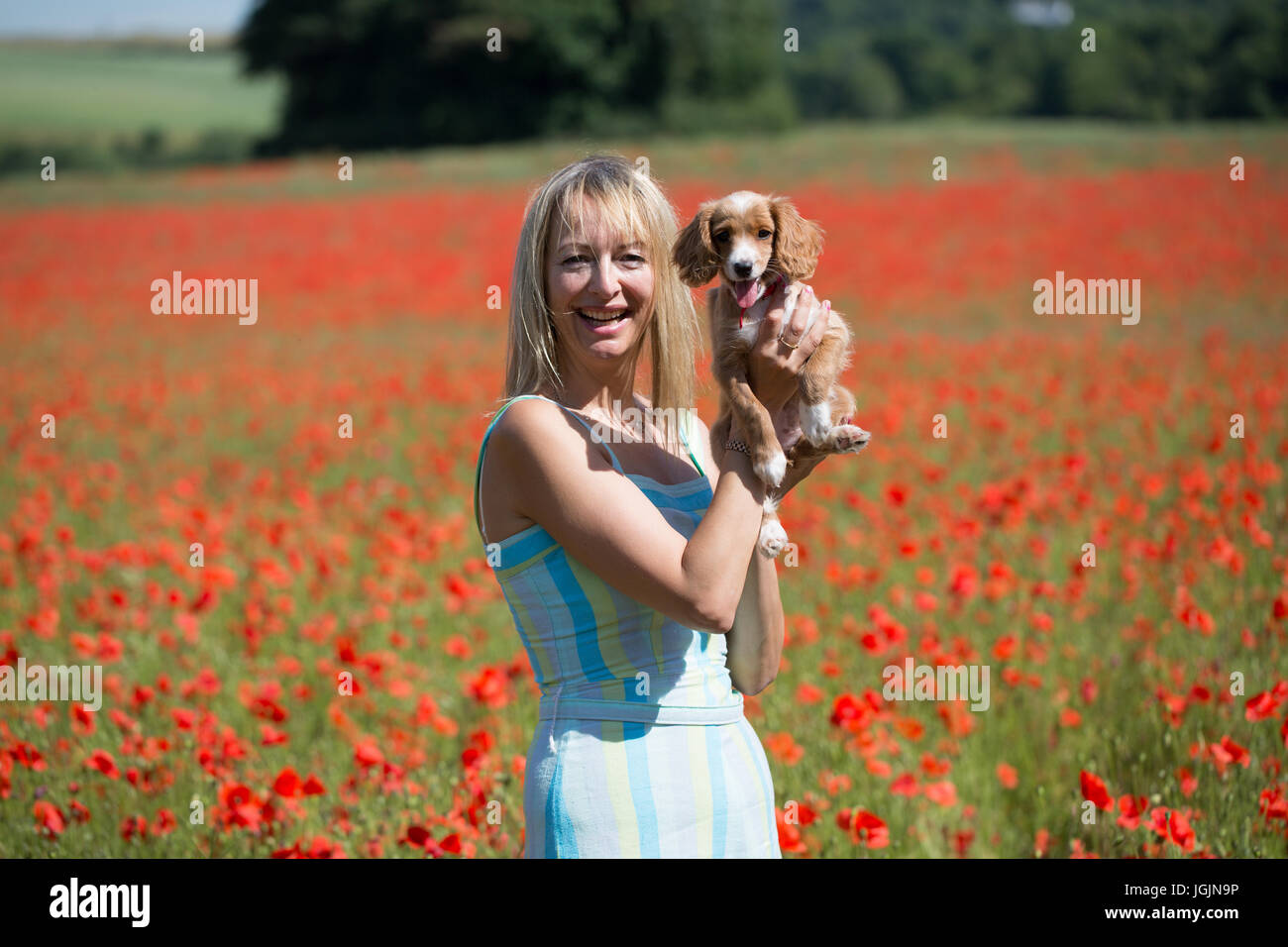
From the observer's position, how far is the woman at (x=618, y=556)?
2045mm

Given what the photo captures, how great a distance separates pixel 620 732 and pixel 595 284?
85cm

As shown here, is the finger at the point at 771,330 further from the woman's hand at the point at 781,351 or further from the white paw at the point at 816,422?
the white paw at the point at 816,422

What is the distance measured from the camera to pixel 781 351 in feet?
7.27

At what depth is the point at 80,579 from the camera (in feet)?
18.8

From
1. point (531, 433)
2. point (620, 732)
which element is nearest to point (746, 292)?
point (531, 433)

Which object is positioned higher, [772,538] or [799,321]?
[799,321]

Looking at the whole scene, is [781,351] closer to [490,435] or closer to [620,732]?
[490,435]

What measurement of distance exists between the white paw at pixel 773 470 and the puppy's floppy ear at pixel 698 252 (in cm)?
44

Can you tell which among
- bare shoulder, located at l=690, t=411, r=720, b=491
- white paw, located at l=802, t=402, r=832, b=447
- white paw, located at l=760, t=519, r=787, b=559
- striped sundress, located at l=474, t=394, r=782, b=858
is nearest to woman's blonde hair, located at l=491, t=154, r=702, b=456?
striped sundress, located at l=474, t=394, r=782, b=858

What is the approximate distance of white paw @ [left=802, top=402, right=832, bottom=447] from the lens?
238 centimetres

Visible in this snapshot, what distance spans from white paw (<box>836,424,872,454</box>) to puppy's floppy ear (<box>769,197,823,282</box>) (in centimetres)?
32

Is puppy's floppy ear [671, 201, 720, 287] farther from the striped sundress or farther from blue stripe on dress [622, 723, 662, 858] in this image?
blue stripe on dress [622, 723, 662, 858]
